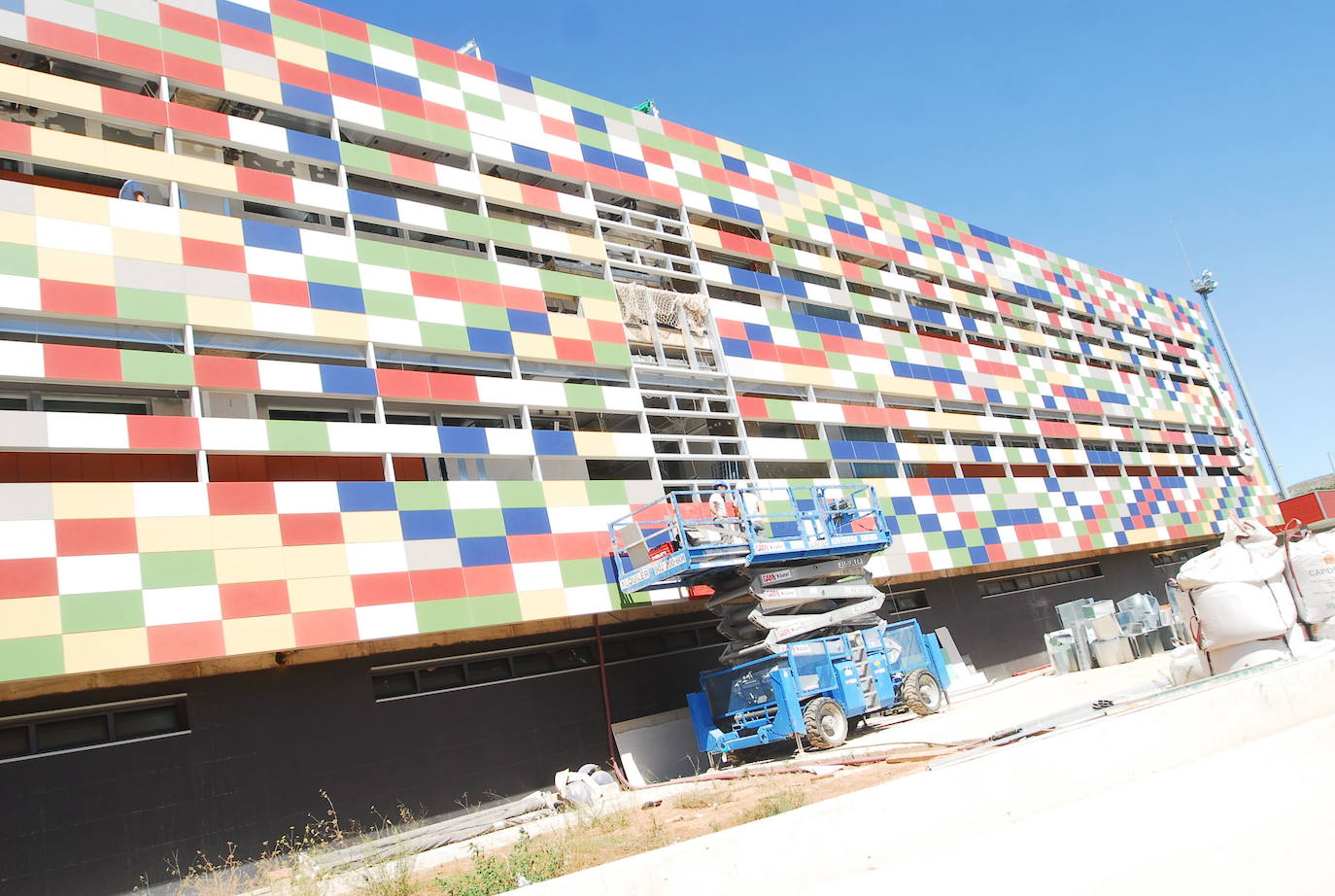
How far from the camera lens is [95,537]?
1302 centimetres

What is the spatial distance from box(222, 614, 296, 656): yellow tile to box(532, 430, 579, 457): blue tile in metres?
5.97

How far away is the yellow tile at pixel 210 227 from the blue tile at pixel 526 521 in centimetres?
674

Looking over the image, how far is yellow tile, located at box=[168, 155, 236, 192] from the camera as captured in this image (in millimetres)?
15844

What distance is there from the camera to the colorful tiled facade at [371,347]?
13.7 meters

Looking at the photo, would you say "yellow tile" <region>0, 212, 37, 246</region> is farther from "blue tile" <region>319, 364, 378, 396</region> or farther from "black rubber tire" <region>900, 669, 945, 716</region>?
"black rubber tire" <region>900, 669, 945, 716</region>

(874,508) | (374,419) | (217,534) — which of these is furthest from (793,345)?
(217,534)

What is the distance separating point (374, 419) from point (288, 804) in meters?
6.84

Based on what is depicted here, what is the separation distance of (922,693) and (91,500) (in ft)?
51.0

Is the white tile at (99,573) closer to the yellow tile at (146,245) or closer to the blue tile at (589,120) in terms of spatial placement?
the yellow tile at (146,245)

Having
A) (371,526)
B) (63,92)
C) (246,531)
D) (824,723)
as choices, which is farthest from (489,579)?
(63,92)

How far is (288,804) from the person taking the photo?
1420cm

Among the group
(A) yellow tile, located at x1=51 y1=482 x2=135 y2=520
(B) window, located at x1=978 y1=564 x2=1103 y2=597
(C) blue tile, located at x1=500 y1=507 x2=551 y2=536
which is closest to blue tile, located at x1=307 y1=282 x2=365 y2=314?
(C) blue tile, located at x1=500 y1=507 x2=551 y2=536

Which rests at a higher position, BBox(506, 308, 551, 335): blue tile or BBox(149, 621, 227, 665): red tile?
BBox(506, 308, 551, 335): blue tile

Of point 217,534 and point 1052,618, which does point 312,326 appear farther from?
point 1052,618
